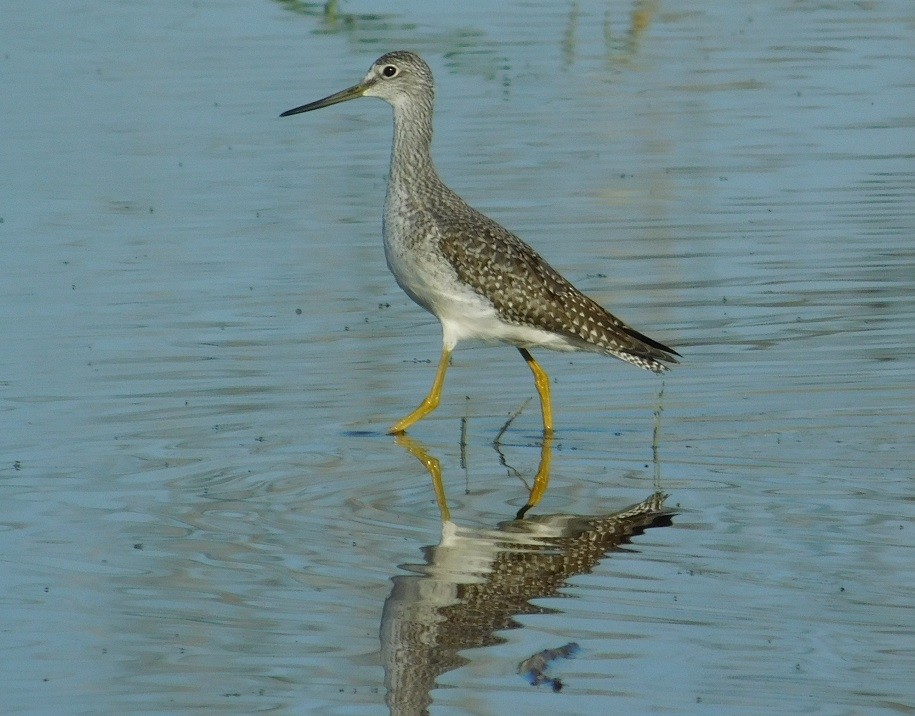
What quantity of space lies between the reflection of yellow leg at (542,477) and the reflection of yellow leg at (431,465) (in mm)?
349

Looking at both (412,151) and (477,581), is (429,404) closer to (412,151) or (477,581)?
(412,151)

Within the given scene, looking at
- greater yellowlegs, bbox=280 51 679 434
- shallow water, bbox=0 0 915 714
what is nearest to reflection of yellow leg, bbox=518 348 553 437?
greater yellowlegs, bbox=280 51 679 434

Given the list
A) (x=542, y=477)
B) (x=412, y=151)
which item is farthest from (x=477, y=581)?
(x=412, y=151)

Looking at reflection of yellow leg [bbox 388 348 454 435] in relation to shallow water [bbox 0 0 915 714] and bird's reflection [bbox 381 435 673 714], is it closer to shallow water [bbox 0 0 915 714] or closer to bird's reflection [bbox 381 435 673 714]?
shallow water [bbox 0 0 915 714]

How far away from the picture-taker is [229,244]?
13273mm

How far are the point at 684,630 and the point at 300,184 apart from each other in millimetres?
9125

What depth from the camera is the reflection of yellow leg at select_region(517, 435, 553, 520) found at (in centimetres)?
815

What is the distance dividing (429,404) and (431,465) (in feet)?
2.32

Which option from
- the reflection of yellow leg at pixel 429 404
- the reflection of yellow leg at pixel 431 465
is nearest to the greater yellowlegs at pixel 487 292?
the reflection of yellow leg at pixel 429 404

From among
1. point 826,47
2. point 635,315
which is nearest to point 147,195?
point 635,315

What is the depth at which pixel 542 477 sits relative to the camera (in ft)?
28.2

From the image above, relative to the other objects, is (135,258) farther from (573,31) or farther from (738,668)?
(573,31)

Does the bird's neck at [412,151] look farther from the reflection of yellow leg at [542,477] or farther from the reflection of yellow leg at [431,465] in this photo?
the reflection of yellow leg at [542,477]

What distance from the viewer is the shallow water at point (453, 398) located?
249 inches
